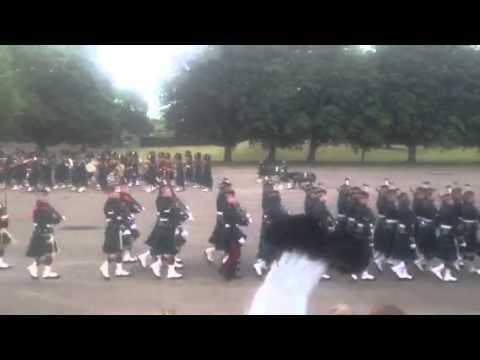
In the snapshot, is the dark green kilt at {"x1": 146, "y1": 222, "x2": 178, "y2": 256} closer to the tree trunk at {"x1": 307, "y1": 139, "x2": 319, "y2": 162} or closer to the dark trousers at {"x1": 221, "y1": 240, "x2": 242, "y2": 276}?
the dark trousers at {"x1": 221, "y1": 240, "x2": 242, "y2": 276}

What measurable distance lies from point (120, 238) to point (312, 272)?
252 centimetres

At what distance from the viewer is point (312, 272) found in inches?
111

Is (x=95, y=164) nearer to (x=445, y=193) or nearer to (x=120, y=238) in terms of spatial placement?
(x=120, y=238)

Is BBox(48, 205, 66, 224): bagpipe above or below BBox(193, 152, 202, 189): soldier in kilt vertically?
below

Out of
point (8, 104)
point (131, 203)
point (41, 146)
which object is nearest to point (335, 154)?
point (131, 203)

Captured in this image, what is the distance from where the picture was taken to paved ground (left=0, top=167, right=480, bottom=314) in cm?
475

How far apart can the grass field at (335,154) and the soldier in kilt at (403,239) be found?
0.42 meters

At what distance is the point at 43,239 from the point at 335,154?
225cm

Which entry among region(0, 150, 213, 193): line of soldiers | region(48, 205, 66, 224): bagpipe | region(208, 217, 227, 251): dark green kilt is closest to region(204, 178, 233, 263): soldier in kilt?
region(208, 217, 227, 251): dark green kilt

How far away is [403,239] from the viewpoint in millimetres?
5262

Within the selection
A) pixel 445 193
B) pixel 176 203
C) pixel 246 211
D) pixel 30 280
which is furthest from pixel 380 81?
pixel 30 280

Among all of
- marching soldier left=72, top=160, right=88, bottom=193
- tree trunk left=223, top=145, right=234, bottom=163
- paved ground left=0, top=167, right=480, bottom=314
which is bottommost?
paved ground left=0, top=167, right=480, bottom=314

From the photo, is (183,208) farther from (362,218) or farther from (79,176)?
(362,218)

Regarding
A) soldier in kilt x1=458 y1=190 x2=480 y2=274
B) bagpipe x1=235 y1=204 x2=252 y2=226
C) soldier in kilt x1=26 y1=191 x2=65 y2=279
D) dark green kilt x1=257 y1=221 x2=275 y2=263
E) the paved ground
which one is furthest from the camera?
soldier in kilt x1=458 y1=190 x2=480 y2=274
